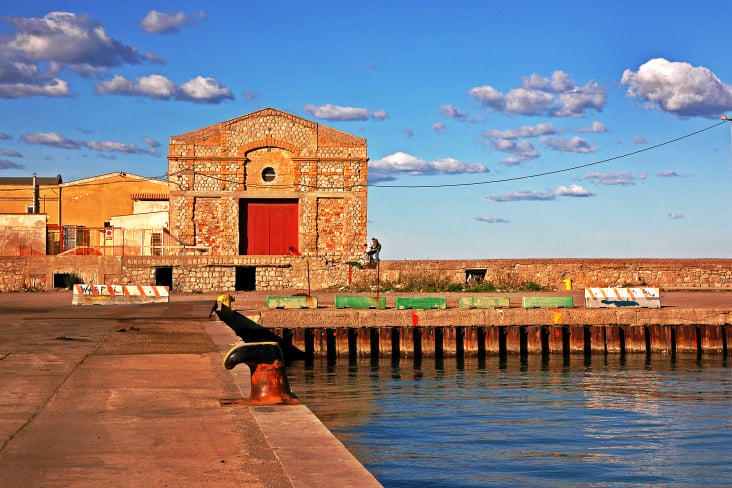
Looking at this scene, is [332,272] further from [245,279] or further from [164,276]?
[164,276]

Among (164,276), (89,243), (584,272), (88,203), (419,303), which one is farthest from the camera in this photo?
(88,203)

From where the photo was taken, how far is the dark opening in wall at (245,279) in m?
44.2

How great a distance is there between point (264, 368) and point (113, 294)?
23908 millimetres

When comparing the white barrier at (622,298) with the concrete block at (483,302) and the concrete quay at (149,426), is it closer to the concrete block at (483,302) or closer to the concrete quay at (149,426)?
the concrete block at (483,302)

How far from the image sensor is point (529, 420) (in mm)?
15062

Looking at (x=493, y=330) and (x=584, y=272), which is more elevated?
(x=584, y=272)

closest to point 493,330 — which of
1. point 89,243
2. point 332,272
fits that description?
point 332,272

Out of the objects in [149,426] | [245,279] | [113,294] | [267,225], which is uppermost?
[267,225]

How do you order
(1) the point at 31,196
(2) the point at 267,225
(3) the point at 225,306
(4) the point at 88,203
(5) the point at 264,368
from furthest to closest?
(1) the point at 31,196, (4) the point at 88,203, (2) the point at 267,225, (3) the point at 225,306, (5) the point at 264,368

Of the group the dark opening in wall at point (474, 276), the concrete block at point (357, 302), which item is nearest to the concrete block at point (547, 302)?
the concrete block at point (357, 302)

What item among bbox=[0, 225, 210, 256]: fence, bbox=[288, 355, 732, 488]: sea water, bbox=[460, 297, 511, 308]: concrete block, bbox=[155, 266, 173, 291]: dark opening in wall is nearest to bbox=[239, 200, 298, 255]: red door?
bbox=[0, 225, 210, 256]: fence

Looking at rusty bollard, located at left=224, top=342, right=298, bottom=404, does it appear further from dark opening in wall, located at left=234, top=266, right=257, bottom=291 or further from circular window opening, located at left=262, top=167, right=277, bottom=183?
circular window opening, located at left=262, top=167, right=277, bottom=183

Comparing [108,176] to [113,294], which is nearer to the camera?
[113,294]

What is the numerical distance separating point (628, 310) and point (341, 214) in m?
19.5
